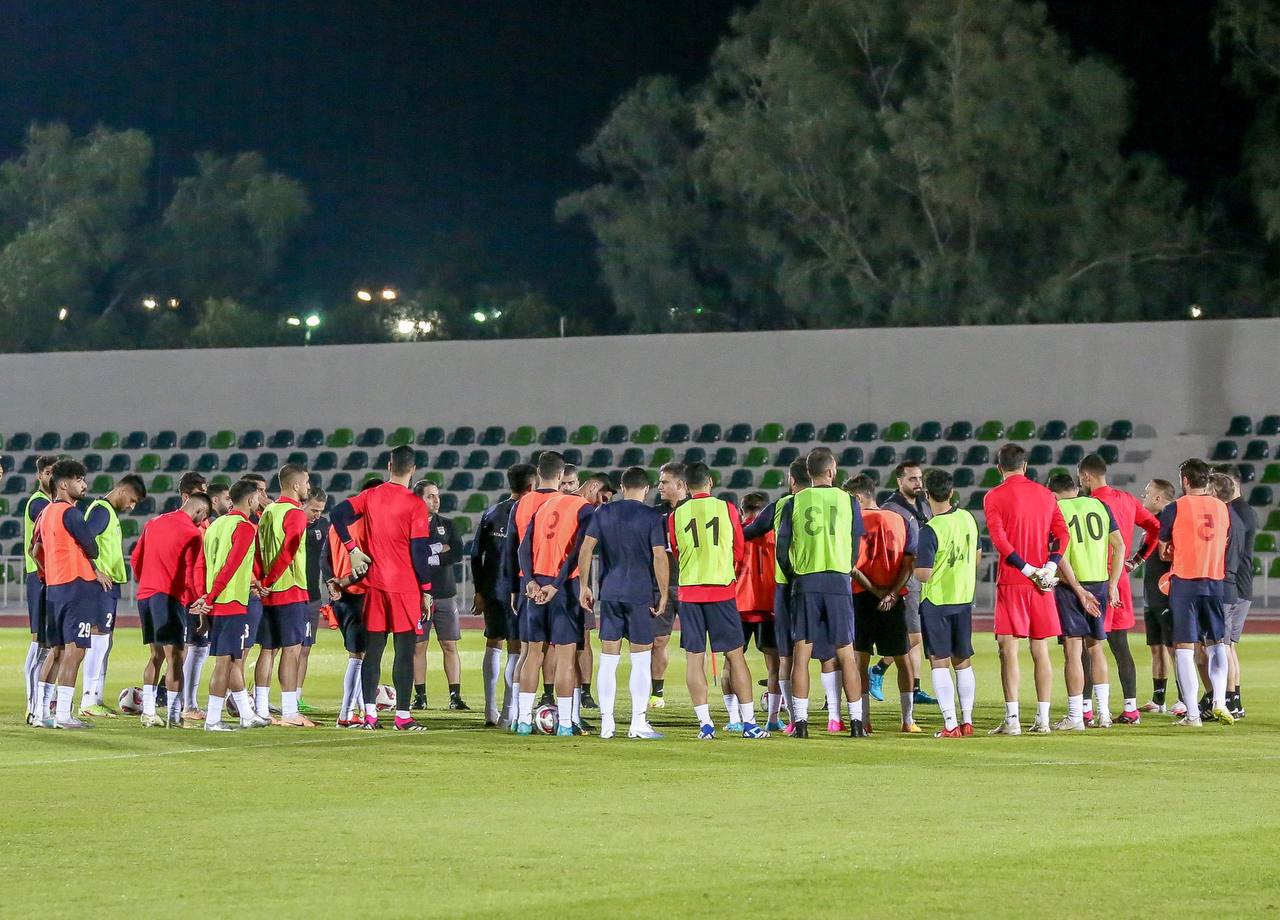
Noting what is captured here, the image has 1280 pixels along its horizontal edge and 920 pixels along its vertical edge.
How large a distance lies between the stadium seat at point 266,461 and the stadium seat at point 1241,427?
17.4 meters

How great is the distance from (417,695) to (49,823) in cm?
656

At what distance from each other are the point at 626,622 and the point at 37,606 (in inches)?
169

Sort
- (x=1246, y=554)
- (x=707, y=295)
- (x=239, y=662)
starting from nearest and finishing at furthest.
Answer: (x=239, y=662) → (x=1246, y=554) → (x=707, y=295)

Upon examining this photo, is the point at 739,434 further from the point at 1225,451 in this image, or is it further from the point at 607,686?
the point at 607,686

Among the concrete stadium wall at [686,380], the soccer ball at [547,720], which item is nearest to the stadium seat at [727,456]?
the concrete stadium wall at [686,380]

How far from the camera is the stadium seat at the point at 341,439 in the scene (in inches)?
1374

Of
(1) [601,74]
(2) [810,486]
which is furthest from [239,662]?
(1) [601,74]

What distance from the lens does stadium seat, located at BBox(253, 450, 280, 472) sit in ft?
114

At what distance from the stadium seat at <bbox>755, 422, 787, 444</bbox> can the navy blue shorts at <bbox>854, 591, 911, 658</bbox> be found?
20167 mm

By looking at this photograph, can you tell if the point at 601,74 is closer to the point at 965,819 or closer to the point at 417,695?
the point at 417,695

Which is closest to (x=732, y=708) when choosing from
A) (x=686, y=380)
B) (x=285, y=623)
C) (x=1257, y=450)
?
(x=285, y=623)

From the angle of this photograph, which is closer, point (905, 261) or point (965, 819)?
point (965, 819)

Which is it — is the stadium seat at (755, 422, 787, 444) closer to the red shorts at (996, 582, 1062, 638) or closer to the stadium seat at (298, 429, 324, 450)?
the stadium seat at (298, 429, 324, 450)

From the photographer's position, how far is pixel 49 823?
8234 millimetres
